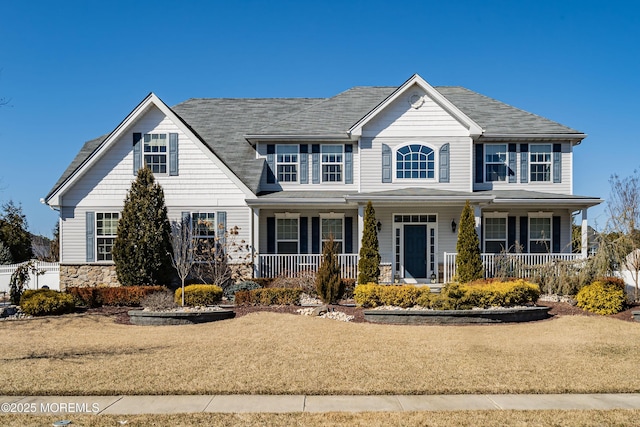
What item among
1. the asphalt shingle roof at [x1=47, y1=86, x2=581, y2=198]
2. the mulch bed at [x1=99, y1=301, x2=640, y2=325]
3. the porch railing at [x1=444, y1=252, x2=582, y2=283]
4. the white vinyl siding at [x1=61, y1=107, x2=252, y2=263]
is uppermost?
the asphalt shingle roof at [x1=47, y1=86, x2=581, y2=198]

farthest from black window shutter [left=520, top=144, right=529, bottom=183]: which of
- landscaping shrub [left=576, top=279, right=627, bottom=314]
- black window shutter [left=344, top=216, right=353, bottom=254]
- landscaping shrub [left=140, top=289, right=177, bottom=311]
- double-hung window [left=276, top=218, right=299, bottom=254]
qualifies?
landscaping shrub [left=140, top=289, right=177, bottom=311]

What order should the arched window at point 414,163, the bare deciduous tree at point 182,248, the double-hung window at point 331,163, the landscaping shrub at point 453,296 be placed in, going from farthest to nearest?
the double-hung window at point 331,163, the arched window at point 414,163, the bare deciduous tree at point 182,248, the landscaping shrub at point 453,296

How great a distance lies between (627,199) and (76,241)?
71.8 feet

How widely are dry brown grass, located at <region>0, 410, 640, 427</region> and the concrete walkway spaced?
0.72ft

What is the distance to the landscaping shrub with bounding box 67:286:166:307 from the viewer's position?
54.4ft

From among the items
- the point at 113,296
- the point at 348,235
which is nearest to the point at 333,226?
the point at 348,235

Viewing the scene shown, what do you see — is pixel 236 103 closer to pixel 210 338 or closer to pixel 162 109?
pixel 162 109

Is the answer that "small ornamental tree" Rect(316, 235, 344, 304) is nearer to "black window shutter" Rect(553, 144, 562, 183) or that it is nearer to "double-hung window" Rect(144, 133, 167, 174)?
"double-hung window" Rect(144, 133, 167, 174)

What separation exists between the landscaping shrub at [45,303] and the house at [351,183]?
12.6 ft

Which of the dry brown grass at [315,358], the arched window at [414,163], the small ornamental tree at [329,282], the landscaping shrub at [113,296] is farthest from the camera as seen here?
the arched window at [414,163]

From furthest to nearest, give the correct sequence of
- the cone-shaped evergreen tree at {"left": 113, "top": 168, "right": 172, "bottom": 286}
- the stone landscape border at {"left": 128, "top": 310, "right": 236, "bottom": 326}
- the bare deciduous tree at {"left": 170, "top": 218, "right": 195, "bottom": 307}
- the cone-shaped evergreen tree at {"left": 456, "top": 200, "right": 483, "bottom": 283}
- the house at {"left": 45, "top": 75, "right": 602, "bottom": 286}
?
1. the house at {"left": 45, "top": 75, "right": 602, "bottom": 286}
2. the cone-shaped evergreen tree at {"left": 456, "top": 200, "right": 483, "bottom": 283}
3. the cone-shaped evergreen tree at {"left": 113, "top": 168, "right": 172, "bottom": 286}
4. the bare deciduous tree at {"left": 170, "top": 218, "right": 195, "bottom": 307}
5. the stone landscape border at {"left": 128, "top": 310, "right": 236, "bottom": 326}

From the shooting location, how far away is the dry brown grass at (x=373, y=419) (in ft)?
21.2

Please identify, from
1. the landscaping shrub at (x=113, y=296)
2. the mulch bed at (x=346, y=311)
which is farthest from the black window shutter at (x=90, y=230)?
the mulch bed at (x=346, y=311)

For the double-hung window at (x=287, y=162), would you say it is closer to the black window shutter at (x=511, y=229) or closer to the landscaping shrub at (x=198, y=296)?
the landscaping shrub at (x=198, y=296)
